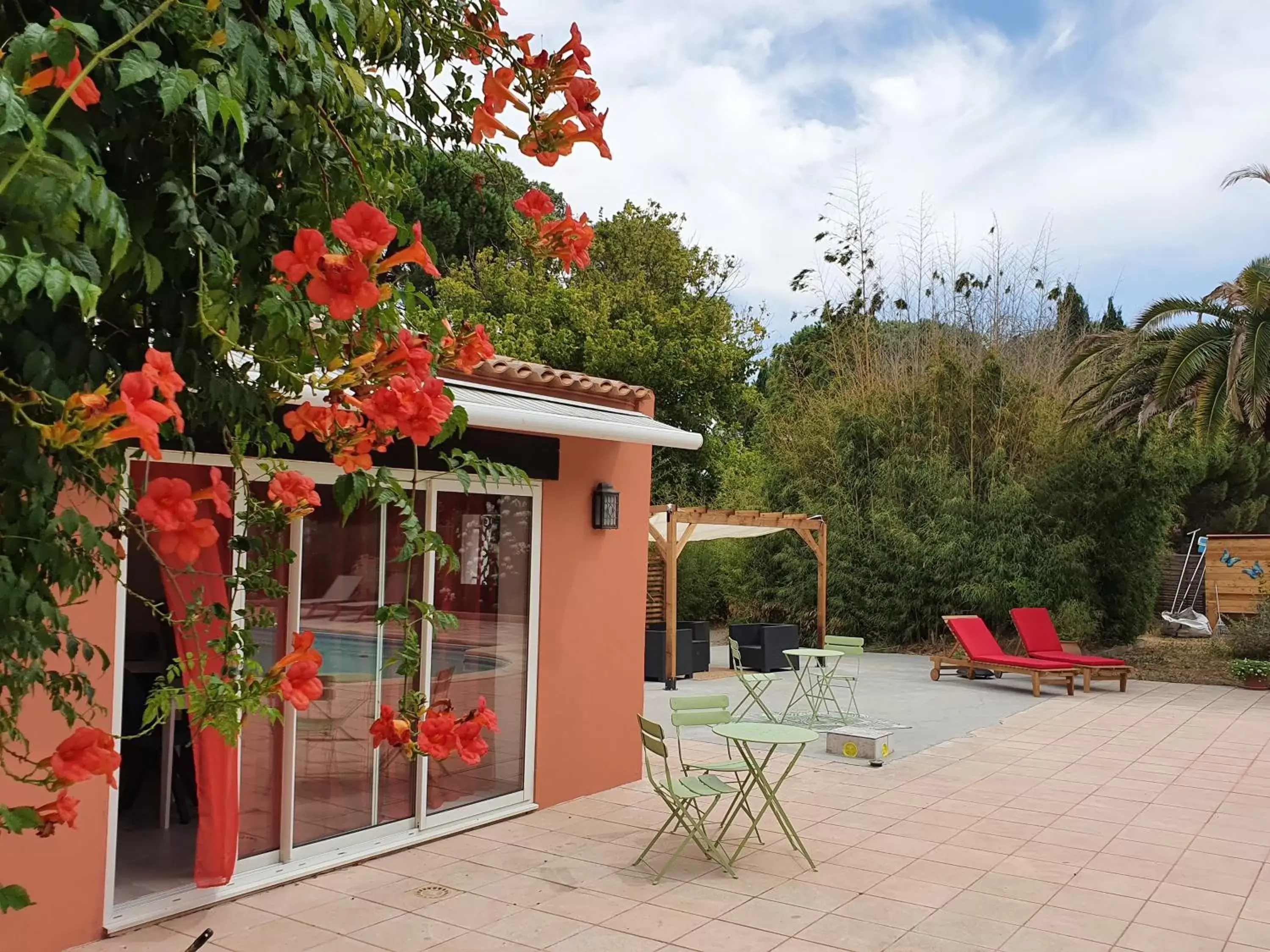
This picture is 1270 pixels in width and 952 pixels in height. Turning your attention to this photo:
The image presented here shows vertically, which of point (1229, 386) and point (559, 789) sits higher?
point (1229, 386)

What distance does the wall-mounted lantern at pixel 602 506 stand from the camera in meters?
7.70

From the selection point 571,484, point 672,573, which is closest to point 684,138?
point 571,484

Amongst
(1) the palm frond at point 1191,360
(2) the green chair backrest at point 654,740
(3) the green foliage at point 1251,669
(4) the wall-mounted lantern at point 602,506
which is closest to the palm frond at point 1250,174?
(1) the palm frond at point 1191,360

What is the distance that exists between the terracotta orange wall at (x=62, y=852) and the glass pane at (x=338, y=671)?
1.16m

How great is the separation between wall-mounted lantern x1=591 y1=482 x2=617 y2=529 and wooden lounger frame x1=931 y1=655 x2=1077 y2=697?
8316 mm

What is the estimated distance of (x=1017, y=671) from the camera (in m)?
13.9

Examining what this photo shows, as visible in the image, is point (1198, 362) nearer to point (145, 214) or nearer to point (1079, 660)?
point (1079, 660)

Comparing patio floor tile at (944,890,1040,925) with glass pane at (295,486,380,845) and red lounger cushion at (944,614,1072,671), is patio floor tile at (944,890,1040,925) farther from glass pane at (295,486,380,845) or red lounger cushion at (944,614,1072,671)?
red lounger cushion at (944,614,1072,671)

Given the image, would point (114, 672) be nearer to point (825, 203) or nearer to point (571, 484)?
point (571, 484)

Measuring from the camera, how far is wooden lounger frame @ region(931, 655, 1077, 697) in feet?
44.7

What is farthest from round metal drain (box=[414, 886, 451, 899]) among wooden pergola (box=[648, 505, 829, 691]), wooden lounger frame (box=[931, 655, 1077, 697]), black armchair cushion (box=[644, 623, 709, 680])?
wooden lounger frame (box=[931, 655, 1077, 697])

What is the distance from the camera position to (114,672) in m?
4.66

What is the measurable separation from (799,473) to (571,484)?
12.6 m

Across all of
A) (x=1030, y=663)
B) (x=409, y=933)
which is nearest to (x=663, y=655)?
(x=1030, y=663)
